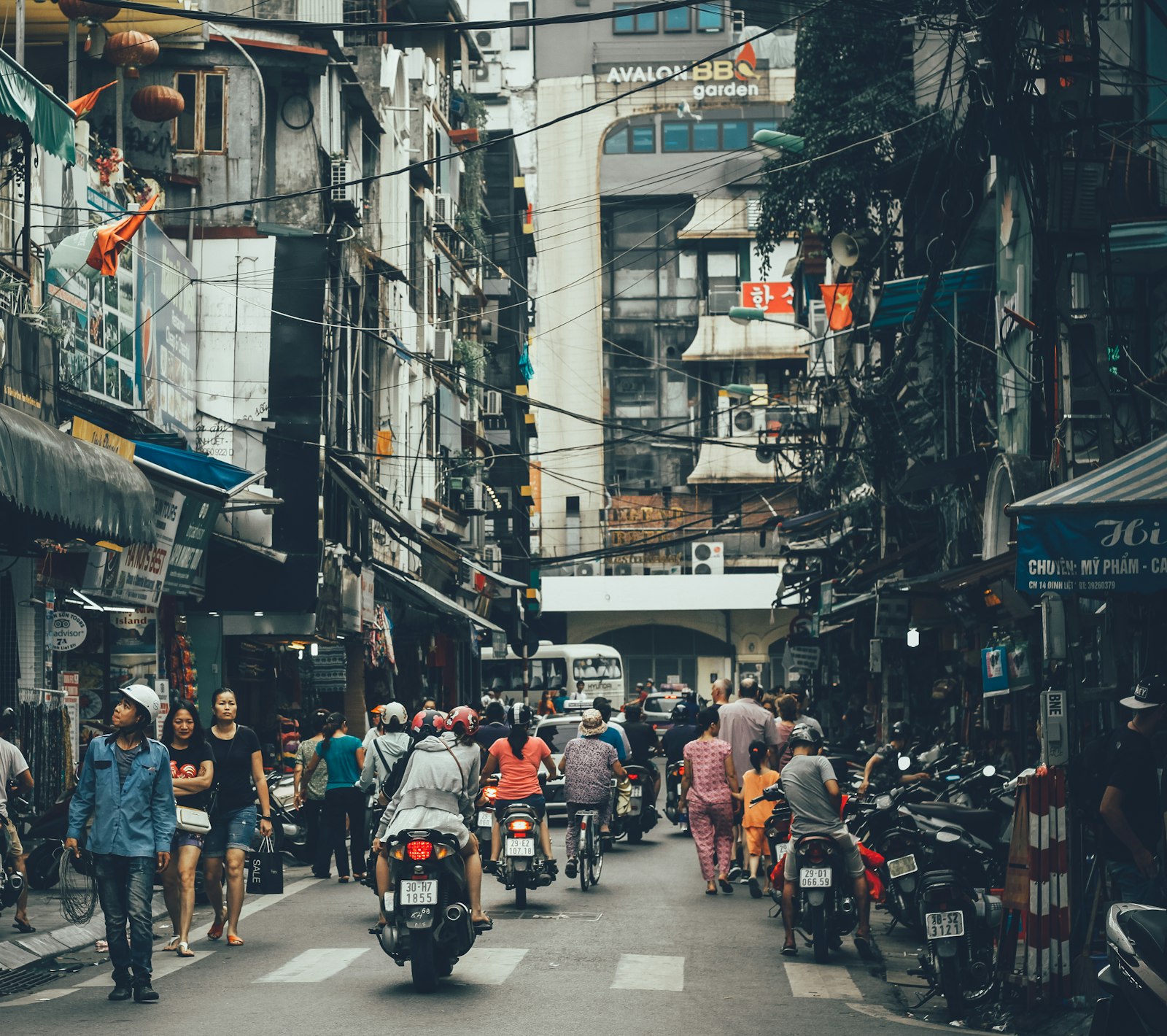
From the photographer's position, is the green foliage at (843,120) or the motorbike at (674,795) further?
the green foliage at (843,120)

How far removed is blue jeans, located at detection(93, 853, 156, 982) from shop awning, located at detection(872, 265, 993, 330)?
15174 mm

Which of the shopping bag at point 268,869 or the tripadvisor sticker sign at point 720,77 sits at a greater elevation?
the tripadvisor sticker sign at point 720,77

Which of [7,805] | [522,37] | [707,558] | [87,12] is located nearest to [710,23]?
[522,37]

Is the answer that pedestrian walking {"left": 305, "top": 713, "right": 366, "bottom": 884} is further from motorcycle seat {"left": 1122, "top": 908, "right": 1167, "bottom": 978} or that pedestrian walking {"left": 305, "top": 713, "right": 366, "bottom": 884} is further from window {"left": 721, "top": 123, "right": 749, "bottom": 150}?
window {"left": 721, "top": 123, "right": 749, "bottom": 150}

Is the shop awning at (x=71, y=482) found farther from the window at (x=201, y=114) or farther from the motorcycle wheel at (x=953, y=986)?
the window at (x=201, y=114)

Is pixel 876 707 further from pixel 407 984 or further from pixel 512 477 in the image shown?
pixel 512 477

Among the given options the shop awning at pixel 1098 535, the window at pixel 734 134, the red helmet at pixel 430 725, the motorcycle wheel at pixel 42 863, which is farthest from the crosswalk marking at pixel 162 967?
the window at pixel 734 134

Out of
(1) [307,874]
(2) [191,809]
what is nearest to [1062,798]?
(2) [191,809]

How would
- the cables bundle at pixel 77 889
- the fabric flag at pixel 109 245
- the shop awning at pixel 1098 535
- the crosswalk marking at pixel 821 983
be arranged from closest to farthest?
1. the shop awning at pixel 1098 535
2. the crosswalk marking at pixel 821 983
3. the cables bundle at pixel 77 889
4. the fabric flag at pixel 109 245

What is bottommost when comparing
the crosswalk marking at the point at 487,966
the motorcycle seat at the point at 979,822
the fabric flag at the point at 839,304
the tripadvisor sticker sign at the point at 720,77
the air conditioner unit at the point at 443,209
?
the crosswalk marking at the point at 487,966

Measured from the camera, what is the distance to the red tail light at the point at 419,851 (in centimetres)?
1053

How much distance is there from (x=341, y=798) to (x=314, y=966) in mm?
5710

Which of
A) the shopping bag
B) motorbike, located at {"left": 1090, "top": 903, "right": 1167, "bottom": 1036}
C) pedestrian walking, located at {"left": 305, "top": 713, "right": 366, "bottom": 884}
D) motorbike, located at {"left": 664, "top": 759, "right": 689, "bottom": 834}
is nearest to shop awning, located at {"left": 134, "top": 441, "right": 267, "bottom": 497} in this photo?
pedestrian walking, located at {"left": 305, "top": 713, "right": 366, "bottom": 884}

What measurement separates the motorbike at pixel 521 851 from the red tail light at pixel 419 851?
13.6 feet
